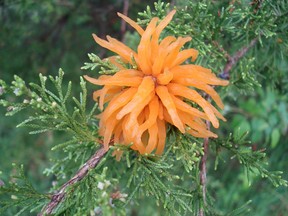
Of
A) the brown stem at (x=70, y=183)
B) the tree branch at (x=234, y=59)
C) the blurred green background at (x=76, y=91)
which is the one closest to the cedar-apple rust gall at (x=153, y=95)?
the brown stem at (x=70, y=183)

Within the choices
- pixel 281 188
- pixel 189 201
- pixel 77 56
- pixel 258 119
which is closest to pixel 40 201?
pixel 189 201

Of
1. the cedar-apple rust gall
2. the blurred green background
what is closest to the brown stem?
the cedar-apple rust gall

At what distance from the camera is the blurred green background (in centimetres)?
501

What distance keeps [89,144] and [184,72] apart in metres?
0.89

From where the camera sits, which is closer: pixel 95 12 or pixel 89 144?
pixel 89 144

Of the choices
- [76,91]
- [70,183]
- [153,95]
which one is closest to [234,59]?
[153,95]

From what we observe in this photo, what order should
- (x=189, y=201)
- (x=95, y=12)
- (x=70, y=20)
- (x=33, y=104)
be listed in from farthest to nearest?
(x=70, y=20) < (x=95, y=12) < (x=189, y=201) < (x=33, y=104)

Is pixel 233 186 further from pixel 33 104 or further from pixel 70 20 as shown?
pixel 33 104

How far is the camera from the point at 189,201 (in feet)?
9.66

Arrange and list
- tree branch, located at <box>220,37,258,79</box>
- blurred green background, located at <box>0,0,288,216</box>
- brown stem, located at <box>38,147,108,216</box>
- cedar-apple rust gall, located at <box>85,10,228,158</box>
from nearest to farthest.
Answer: cedar-apple rust gall, located at <box>85,10,228,158</box>, brown stem, located at <box>38,147,108,216</box>, tree branch, located at <box>220,37,258,79</box>, blurred green background, located at <box>0,0,288,216</box>

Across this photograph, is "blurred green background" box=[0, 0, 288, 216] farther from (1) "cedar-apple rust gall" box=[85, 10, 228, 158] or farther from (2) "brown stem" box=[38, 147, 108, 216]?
(2) "brown stem" box=[38, 147, 108, 216]

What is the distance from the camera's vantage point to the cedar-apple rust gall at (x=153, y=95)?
8.13 ft

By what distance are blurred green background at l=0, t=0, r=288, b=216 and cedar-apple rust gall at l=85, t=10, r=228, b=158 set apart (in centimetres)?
189

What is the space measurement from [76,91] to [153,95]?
383 centimetres
